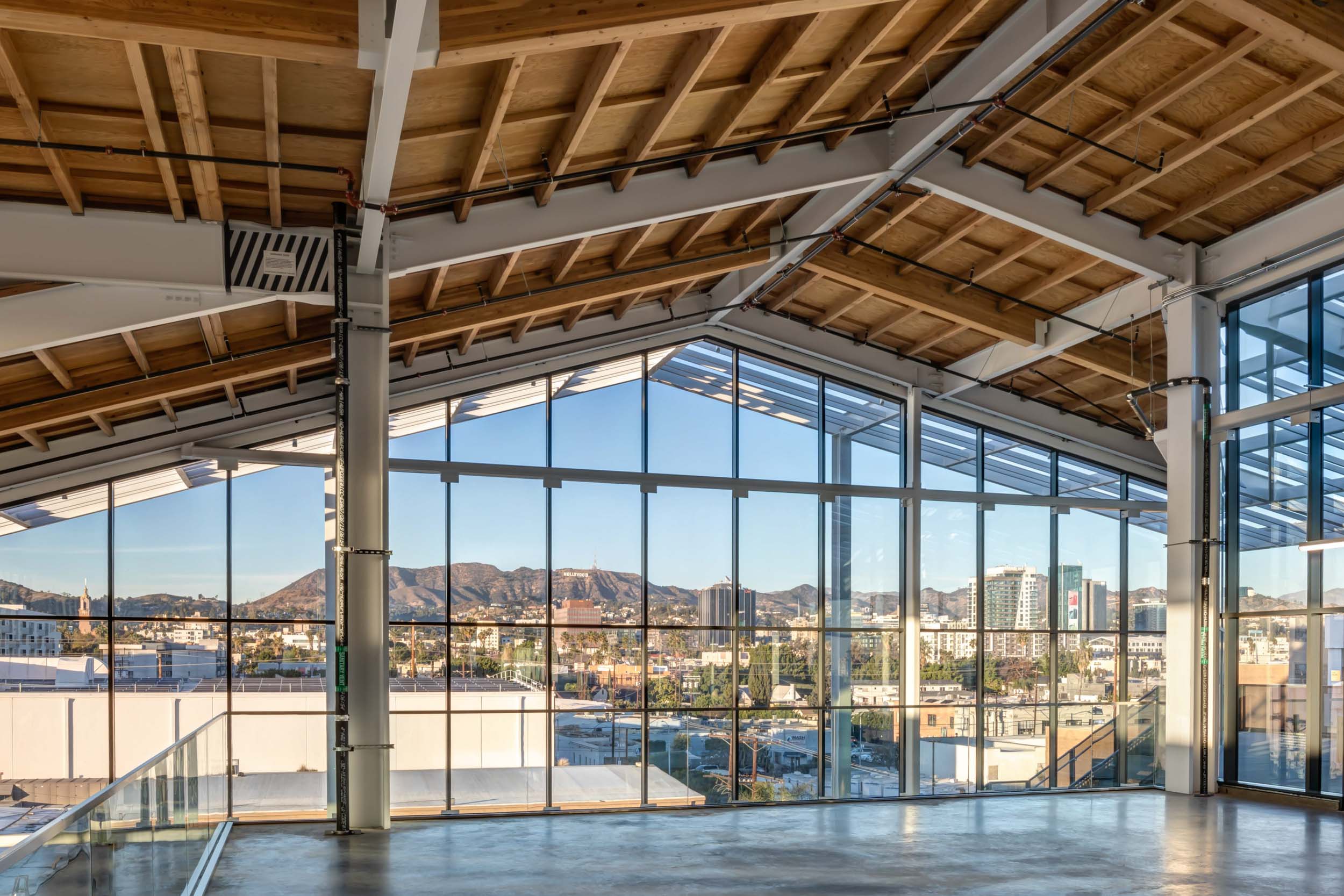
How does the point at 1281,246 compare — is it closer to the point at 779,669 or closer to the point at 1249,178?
the point at 1249,178

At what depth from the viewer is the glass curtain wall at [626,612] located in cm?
1758

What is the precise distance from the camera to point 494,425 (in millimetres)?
19781

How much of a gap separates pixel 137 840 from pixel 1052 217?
1309 centimetres

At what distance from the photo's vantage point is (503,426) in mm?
19828

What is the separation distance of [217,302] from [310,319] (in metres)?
3.91

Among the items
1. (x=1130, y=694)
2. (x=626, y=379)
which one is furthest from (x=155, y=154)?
(x=1130, y=694)

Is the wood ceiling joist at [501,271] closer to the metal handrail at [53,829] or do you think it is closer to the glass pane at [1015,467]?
the metal handrail at [53,829]

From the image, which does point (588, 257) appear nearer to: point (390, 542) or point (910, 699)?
point (390, 542)

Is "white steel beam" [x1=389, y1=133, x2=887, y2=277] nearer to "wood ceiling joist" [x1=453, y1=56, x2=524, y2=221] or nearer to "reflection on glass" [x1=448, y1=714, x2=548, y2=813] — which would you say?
"wood ceiling joist" [x1=453, y1=56, x2=524, y2=221]

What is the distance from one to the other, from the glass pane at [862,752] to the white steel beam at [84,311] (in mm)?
13861

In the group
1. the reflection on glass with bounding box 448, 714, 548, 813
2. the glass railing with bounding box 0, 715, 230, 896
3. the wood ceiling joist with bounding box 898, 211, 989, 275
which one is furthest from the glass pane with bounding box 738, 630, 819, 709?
the glass railing with bounding box 0, 715, 230, 896

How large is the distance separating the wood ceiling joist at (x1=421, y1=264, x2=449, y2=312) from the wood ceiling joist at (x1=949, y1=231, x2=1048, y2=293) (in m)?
7.97

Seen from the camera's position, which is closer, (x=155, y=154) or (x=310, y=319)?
(x=155, y=154)

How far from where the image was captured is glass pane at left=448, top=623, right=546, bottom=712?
19.0 m
